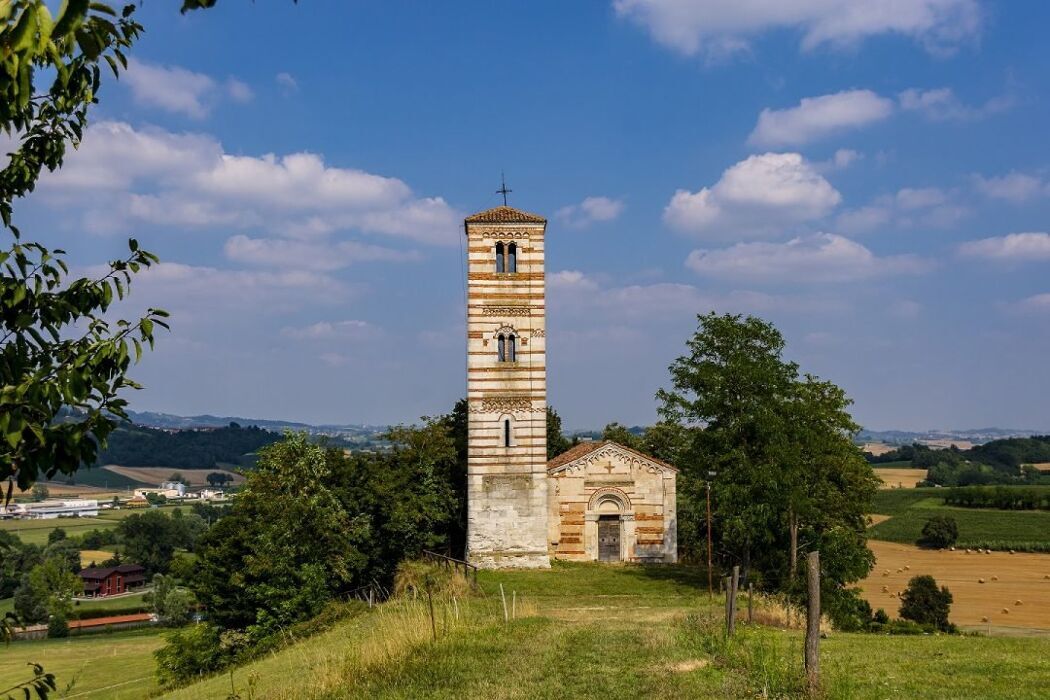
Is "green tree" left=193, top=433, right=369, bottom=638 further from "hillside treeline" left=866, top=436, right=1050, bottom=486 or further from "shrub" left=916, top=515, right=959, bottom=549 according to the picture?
"hillside treeline" left=866, top=436, right=1050, bottom=486

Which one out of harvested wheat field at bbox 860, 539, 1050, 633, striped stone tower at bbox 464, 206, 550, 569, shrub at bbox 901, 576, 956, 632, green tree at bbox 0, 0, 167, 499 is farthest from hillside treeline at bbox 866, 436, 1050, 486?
green tree at bbox 0, 0, 167, 499

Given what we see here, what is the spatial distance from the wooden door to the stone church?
45 mm

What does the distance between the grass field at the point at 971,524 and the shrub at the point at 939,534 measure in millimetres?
981

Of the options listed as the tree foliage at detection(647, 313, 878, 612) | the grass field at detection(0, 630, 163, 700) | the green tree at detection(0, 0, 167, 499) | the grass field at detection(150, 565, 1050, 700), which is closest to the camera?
the green tree at detection(0, 0, 167, 499)

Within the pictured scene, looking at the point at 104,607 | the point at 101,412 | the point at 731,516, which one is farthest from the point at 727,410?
the point at 104,607

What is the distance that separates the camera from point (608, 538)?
36.8 m

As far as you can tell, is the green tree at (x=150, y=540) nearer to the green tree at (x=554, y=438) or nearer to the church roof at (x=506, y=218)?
the green tree at (x=554, y=438)

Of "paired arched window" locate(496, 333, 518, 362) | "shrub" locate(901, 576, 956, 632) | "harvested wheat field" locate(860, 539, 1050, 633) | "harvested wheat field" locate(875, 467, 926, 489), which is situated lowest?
"harvested wheat field" locate(860, 539, 1050, 633)

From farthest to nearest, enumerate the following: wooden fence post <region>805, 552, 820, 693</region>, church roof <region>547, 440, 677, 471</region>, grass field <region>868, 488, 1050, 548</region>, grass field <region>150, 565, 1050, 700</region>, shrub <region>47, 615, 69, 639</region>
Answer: grass field <region>868, 488, 1050, 548</region> < shrub <region>47, 615, 69, 639</region> < church roof <region>547, 440, 677, 471</region> < grass field <region>150, 565, 1050, 700</region> < wooden fence post <region>805, 552, 820, 693</region>

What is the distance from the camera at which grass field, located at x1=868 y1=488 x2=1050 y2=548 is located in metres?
71.4

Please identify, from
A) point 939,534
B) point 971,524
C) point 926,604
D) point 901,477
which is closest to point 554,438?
point 926,604

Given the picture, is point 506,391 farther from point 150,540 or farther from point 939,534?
point 150,540

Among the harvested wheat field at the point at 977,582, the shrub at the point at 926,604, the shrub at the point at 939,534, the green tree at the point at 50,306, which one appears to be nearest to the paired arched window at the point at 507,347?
the shrub at the point at 926,604

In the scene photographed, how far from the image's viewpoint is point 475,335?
116 ft
